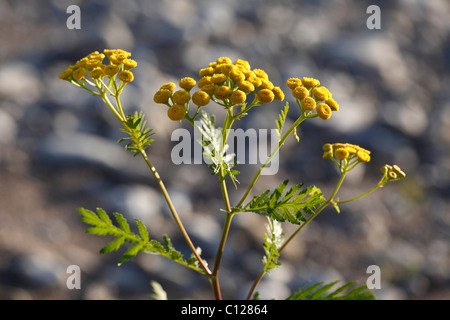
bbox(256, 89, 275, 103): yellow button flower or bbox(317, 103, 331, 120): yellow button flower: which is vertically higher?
bbox(256, 89, 275, 103): yellow button flower

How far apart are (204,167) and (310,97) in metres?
4.18

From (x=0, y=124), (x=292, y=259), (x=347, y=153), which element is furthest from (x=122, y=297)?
(x=347, y=153)

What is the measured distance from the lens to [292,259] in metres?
5.10

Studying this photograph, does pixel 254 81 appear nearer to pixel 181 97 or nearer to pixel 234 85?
pixel 234 85

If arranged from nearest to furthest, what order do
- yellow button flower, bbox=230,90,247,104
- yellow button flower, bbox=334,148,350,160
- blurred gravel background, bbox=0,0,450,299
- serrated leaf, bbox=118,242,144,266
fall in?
1. serrated leaf, bbox=118,242,144,266
2. yellow button flower, bbox=230,90,247,104
3. yellow button flower, bbox=334,148,350,160
4. blurred gravel background, bbox=0,0,450,299

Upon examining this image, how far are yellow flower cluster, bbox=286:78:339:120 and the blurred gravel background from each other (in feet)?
10.9

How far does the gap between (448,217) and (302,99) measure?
16.1ft

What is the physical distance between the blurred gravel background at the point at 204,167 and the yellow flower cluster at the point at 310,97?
3309 mm

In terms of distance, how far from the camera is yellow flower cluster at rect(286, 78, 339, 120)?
1604 millimetres

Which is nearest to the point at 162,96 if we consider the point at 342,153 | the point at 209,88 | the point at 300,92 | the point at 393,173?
the point at 209,88

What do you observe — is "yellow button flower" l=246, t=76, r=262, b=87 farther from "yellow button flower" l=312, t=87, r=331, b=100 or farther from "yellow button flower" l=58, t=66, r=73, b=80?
"yellow button flower" l=58, t=66, r=73, b=80

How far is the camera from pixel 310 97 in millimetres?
1634

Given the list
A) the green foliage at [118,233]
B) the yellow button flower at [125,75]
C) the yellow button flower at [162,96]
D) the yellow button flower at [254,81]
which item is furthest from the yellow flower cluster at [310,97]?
the green foliage at [118,233]

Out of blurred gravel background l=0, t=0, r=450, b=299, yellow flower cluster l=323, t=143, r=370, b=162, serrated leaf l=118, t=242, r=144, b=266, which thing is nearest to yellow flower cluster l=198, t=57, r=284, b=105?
yellow flower cluster l=323, t=143, r=370, b=162
